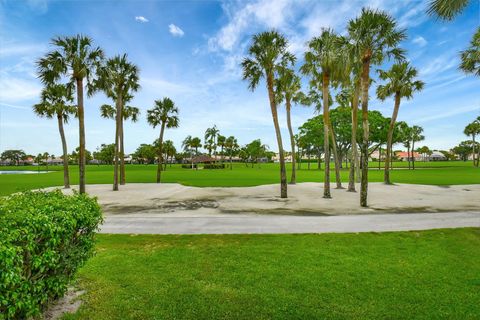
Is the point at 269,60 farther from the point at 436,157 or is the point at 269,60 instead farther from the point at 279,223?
the point at 436,157

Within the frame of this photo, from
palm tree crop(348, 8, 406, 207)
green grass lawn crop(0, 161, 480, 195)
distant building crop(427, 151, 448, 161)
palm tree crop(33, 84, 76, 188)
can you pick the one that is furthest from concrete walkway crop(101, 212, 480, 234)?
distant building crop(427, 151, 448, 161)

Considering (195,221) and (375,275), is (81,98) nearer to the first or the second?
(195,221)

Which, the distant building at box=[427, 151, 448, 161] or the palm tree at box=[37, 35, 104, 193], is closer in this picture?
the palm tree at box=[37, 35, 104, 193]

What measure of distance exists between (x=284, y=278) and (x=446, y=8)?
27.6 ft

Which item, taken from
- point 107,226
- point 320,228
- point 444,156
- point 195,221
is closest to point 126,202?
point 107,226

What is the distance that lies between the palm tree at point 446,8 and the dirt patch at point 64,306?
36.4ft

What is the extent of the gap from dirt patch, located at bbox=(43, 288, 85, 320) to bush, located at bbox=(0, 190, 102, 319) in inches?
7.2

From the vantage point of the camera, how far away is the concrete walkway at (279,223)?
31.0 ft

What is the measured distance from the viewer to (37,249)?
127 inches

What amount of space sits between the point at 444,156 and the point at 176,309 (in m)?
213

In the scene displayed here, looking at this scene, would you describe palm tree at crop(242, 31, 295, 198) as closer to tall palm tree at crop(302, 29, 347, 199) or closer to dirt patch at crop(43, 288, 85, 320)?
tall palm tree at crop(302, 29, 347, 199)

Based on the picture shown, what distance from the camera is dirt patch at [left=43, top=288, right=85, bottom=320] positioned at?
4.08 metres

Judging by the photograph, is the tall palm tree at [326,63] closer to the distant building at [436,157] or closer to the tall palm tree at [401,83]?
the tall palm tree at [401,83]

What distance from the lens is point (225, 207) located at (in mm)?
14414
